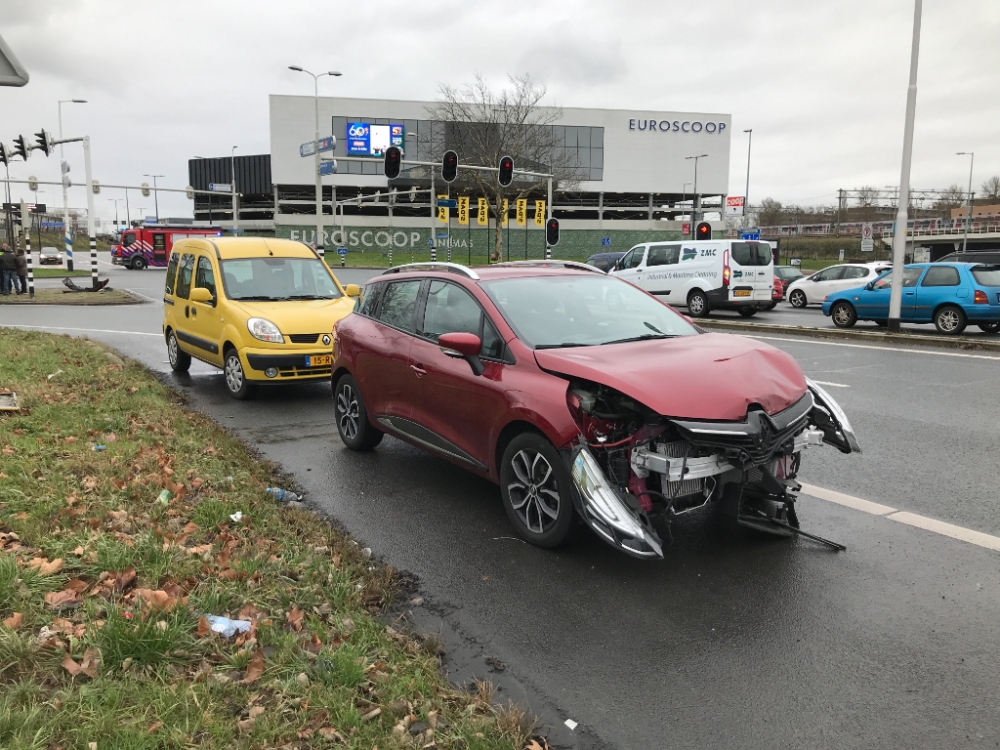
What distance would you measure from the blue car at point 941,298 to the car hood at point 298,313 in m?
12.7

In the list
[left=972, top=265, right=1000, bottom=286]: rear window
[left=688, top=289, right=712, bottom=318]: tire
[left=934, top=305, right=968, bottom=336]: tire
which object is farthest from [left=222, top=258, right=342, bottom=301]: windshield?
[left=688, top=289, right=712, bottom=318]: tire

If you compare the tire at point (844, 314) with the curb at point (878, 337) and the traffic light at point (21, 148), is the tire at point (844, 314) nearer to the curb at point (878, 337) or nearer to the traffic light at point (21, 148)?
the curb at point (878, 337)

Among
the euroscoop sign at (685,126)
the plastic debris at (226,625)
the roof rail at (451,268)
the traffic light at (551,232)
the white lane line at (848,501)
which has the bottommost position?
the white lane line at (848,501)

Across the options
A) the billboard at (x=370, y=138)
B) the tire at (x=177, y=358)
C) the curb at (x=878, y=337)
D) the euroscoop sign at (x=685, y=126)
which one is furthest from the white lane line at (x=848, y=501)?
the euroscoop sign at (x=685, y=126)

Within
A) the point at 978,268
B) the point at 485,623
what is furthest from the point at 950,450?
the point at 978,268

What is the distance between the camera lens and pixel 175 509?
4766 millimetres

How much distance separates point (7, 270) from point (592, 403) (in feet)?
94.6

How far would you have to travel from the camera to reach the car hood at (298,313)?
9438 millimetres

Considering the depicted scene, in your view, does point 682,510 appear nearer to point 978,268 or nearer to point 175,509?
point 175,509

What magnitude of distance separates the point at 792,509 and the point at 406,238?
258 feet

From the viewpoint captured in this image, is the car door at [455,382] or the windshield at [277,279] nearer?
the car door at [455,382]

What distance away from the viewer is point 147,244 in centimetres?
5784

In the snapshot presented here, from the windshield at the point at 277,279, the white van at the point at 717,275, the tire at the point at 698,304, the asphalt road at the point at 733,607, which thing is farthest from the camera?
the tire at the point at 698,304

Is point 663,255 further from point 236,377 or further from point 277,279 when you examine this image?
point 236,377
